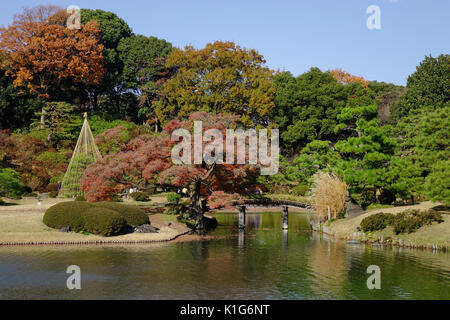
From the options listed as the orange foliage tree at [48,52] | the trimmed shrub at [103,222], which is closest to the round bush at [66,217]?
the trimmed shrub at [103,222]

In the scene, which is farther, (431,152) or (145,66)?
(145,66)

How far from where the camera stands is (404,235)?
31734 millimetres

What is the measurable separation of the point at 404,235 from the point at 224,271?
1453 cm

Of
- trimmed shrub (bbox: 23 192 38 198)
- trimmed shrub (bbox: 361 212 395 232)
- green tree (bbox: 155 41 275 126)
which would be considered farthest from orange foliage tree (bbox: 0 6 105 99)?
trimmed shrub (bbox: 361 212 395 232)

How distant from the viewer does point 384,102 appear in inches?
3167

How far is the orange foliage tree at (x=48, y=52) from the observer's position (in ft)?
194

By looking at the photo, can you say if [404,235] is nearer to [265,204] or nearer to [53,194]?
[265,204]

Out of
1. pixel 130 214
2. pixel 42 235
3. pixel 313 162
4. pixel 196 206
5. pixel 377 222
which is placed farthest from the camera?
pixel 313 162

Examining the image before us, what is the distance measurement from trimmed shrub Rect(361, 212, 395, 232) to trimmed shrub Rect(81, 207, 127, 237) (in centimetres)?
1580

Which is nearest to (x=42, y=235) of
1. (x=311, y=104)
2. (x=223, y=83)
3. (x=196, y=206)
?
(x=196, y=206)

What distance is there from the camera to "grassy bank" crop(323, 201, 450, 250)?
30078 millimetres

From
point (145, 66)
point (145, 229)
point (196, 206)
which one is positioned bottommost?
point (145, 229)

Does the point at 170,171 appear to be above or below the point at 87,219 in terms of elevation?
above
